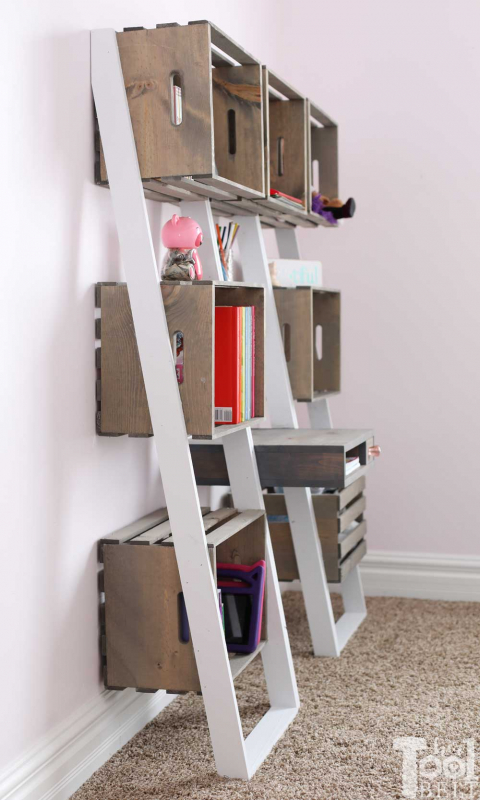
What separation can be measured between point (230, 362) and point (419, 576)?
5.14 ft

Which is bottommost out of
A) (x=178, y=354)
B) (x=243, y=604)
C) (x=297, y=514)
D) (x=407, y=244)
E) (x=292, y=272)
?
(x=243, y=604)

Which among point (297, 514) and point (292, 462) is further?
point (297, 514)

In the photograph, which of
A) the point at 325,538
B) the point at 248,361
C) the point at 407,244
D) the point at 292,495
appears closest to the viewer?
the point at 248,361

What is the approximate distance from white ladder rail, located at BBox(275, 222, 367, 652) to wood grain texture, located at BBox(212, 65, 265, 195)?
2.17 ft

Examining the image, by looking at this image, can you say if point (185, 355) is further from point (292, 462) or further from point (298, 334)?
point (298, 334)

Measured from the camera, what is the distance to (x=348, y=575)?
9.30ft

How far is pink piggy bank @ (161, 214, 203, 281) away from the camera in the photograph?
1809mm

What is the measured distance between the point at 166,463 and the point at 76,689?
1.68 feet

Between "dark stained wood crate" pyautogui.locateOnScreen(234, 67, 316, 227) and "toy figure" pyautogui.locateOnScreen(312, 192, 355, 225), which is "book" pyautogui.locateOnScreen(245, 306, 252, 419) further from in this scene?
"toy figure" pyautogui.locateOnScreen(312, 192, 355, 225)

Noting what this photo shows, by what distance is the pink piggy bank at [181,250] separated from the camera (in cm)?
181

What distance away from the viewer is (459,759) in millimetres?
1809

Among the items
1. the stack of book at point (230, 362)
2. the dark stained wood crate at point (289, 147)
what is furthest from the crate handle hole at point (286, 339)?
the stack of book at point (230, 362)

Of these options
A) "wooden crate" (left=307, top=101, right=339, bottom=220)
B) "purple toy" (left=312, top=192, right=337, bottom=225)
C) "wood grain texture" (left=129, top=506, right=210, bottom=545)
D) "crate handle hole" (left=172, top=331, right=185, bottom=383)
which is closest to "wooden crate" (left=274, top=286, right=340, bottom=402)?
"purple toy" (left=312, top=192, right=337, bottom=225)

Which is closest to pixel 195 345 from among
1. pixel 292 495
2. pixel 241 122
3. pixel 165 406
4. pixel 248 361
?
pixel 165 406
